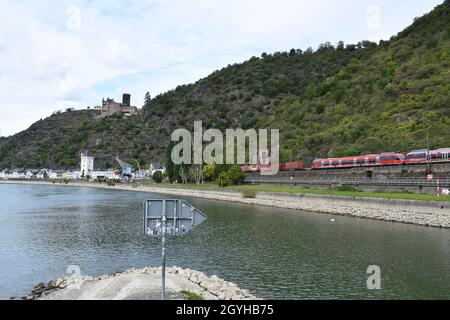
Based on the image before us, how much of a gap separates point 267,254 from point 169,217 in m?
16.2

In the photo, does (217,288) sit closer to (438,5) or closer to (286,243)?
(286,243)

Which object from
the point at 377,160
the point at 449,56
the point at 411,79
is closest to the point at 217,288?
the point at 377,160

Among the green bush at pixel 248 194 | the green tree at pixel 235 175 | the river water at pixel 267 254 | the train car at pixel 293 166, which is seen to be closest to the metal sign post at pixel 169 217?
the river water at pixel 267 254

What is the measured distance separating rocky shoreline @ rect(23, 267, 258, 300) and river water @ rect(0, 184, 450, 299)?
6.09 ft

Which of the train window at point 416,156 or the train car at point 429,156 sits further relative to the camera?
the train window at point 416,156

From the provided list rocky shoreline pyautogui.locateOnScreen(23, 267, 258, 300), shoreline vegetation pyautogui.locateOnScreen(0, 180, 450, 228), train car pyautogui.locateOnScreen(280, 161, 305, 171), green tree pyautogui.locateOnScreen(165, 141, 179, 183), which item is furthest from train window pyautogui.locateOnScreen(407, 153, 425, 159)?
green tree pyautogui.locateOnScreen(165, 141, 179, 183)

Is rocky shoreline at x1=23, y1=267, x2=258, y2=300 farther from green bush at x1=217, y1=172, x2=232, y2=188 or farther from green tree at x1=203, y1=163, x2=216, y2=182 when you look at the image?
green tree at x1=203, y1=163, x2=216, y2=182

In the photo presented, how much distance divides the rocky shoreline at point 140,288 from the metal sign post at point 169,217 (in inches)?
148

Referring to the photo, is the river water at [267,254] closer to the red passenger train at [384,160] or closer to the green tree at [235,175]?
the red passenger train at [384,160]

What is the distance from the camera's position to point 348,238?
3148 centimetres

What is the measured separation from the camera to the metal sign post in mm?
11203

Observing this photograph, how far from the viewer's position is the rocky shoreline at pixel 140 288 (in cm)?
1464

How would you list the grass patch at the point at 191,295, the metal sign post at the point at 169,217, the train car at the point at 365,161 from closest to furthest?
the metal sign post at the point at 169,217, the grass patch at the point at 191,295, the train car at the point at 365,161
